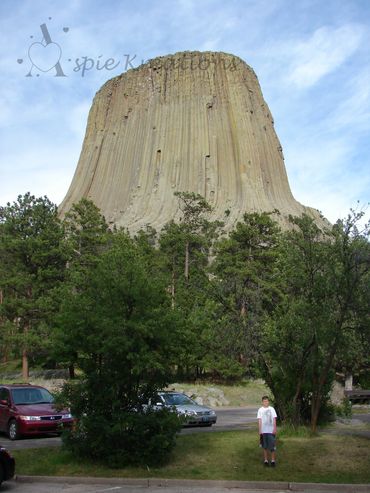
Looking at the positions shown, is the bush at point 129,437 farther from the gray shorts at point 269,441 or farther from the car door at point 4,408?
the car door at point 4,408

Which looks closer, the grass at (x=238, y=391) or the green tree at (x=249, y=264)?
the grass at (x=238, y=391)

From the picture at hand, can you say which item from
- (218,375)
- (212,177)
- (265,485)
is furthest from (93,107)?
(265,485)

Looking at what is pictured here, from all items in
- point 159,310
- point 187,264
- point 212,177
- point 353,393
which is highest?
point 212,177

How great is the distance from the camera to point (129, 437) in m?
10.9

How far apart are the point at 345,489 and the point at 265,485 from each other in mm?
1387

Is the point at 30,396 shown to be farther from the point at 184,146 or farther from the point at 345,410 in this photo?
the point at 184,146

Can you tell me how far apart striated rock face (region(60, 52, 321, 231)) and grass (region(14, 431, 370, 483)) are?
68.7 metres

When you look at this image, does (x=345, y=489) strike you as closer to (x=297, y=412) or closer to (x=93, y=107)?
(x=297, y=412)

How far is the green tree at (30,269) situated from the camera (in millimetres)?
34594

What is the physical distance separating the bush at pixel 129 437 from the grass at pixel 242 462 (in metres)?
0.22

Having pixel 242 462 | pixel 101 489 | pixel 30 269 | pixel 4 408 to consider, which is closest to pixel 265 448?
pixel 242 462

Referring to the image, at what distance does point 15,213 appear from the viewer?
38.9 meters

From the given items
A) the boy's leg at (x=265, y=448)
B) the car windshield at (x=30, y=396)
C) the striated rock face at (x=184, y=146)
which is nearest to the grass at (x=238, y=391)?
the car windshield at (x=30, y=396)

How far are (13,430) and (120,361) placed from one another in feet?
22.3
